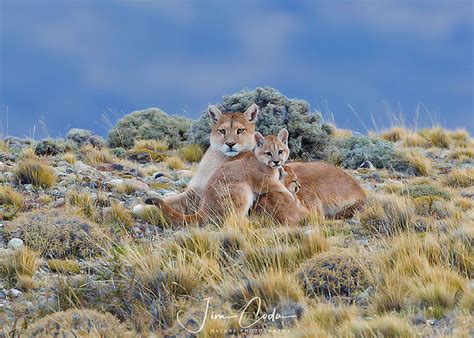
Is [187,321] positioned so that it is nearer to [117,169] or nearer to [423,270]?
[423,270]

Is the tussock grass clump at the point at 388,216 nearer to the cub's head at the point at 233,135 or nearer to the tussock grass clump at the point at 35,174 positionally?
the cub's head at the point at 233,135

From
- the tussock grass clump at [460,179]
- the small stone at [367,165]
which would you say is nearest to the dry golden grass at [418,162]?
the small stone at [367,165]

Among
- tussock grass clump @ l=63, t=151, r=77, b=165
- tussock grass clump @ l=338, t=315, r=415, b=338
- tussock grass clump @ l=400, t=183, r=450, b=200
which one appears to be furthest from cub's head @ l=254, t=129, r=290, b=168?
tussock grass clump @ l=63, t=151, r=77, b=165

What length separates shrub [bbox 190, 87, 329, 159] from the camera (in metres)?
18.0

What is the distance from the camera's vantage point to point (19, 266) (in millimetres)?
8641

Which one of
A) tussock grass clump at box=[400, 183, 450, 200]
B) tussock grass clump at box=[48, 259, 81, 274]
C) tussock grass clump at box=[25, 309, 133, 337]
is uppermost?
tussock grass clump at box=[400, 183, 450, 200]

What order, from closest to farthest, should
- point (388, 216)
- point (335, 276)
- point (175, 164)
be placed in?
1. point (335, 276)
2. point (388, 216)
3. point (175, 164)

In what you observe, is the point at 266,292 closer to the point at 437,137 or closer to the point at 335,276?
the point at 335,276

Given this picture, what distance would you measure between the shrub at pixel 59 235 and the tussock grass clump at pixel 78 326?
2.22 m

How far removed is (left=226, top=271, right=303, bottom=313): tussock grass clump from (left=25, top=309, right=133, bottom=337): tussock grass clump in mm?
1136

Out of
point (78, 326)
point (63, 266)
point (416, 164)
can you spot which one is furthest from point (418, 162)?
point (78, 326)

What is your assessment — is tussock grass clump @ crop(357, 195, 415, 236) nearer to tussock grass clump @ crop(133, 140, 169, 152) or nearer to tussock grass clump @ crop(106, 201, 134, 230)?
tussock grass clump @ crop(106, 201, 134, 230)

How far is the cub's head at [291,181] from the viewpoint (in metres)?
10.9

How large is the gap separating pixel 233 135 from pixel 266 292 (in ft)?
14.0
